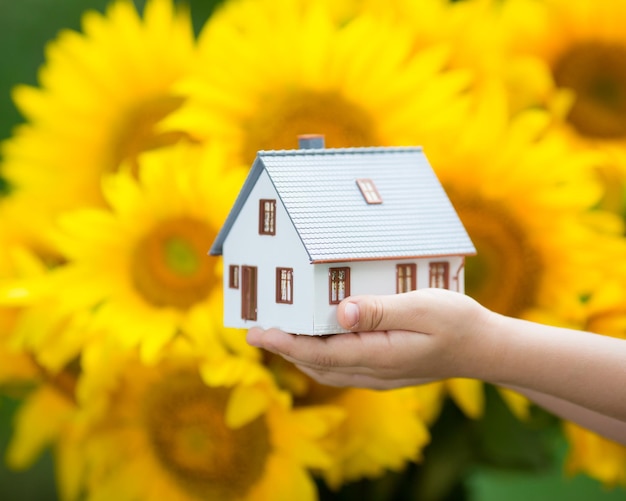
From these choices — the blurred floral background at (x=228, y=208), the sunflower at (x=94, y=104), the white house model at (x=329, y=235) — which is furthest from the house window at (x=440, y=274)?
the sunflower at (x=94, y=104)

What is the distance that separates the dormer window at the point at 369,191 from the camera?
446 mm

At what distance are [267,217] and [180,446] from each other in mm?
179

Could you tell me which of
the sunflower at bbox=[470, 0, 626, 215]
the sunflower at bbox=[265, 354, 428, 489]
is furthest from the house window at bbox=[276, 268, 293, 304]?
the sunflower at bbox=[470, 0, 626, 215]

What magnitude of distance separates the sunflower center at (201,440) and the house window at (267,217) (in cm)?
14

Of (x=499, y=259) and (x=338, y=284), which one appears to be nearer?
(x=338, y=284)

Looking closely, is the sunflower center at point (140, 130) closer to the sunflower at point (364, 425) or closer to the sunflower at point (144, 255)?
the sunflower at point (144, 255)

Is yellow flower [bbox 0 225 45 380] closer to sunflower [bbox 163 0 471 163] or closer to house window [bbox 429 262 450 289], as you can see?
sunflower [bbox 163 0 471 163]

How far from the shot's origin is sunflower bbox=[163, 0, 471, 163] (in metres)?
0.57

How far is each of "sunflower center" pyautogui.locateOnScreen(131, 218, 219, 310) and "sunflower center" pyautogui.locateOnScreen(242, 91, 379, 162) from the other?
51mm

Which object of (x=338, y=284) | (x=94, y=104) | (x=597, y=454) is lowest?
(x=597, y=454)

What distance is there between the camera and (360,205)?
1.45 ft

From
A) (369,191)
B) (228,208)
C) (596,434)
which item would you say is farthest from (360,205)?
(596,434)

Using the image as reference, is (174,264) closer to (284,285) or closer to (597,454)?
(284,285)

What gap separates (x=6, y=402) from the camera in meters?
0.76
